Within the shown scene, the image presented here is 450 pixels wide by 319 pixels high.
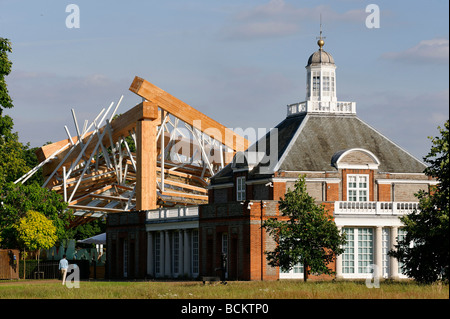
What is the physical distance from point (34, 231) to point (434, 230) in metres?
40.5

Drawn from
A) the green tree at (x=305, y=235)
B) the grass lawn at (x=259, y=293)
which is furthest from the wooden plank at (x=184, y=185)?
the grass lawn at (x=259, y=293)

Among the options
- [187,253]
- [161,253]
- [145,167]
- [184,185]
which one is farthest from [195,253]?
[184,185]

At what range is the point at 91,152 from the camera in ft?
311

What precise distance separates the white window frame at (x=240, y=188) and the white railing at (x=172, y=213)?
12.1 feet

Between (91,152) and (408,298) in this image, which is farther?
(91,152)

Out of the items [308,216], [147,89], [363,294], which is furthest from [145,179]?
[363,294]

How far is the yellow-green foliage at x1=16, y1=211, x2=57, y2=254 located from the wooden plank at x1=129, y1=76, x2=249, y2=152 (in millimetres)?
12545

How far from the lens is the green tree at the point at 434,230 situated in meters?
49.1

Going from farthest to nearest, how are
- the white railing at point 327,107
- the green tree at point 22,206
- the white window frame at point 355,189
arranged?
1. the green tree at point 22,206
2. the white railing at point 327,107
3. the white window frame at point 355,189

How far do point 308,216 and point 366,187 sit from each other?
46.0 feet

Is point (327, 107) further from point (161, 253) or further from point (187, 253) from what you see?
point (161, 253)

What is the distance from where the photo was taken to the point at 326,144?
75.3 meters

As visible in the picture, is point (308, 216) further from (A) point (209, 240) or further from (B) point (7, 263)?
(B) point (7, 263)

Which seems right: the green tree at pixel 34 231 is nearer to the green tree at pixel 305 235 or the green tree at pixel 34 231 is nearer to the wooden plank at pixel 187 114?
the wooden plank at pixel 187 114
